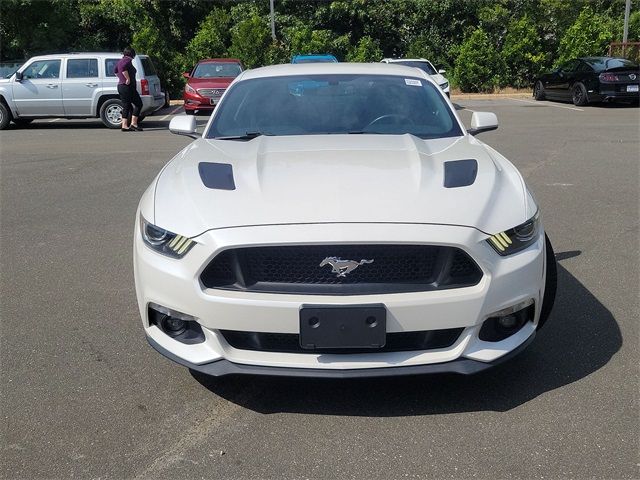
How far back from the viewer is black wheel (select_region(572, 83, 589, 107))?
2002 cm

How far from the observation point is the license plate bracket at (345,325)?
2.87 m

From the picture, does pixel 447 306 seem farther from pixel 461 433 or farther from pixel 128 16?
pixel 128 16

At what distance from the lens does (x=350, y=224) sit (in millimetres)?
2938

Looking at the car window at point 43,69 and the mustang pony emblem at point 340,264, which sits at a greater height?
the mustang pony emblem at point 340,264

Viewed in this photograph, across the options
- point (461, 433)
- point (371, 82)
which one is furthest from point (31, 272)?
point (461, 433)

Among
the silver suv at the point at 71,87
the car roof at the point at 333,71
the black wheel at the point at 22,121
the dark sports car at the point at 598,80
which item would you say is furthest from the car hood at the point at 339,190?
the dark sports car at the point at 598,80

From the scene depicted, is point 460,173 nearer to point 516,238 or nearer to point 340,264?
point 516,238

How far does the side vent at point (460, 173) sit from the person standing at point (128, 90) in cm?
1261

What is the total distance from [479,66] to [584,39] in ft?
13.9

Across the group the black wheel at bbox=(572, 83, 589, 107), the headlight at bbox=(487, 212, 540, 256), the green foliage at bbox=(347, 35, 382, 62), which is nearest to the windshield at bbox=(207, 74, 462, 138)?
the headlight at bbox=(487, 212, 540, 256)

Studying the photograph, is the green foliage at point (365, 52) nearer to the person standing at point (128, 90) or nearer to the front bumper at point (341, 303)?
the person standing at point (128, 90)

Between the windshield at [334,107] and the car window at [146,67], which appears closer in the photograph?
the windshield at [334,107]

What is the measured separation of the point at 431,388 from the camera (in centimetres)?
338

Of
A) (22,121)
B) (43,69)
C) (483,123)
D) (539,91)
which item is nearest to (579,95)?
(539,91)
